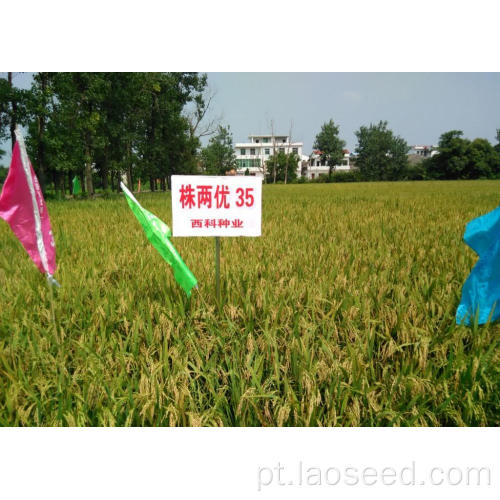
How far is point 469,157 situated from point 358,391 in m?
58.2

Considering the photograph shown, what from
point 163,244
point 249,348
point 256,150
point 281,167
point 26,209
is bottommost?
point 249,348

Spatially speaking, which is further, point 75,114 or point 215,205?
point 75,114

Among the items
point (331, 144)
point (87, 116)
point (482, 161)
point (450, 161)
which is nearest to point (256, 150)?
point (331, 144)

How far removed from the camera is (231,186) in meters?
1.74

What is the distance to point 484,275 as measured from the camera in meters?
1.64

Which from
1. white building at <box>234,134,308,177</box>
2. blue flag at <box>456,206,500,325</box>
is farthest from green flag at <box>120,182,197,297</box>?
white building at <box>234,134,308,177</box>

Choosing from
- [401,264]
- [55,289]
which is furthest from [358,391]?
[55,289]

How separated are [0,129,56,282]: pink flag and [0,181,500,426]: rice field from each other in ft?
1.07

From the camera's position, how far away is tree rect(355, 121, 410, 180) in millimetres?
54562

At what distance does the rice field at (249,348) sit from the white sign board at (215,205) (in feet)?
1.51

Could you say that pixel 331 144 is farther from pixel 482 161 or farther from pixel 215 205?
pixel 215 205

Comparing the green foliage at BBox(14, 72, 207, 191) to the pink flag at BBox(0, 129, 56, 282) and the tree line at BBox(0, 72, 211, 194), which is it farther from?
the pink flag at BBox(0, 129, 56, 282)

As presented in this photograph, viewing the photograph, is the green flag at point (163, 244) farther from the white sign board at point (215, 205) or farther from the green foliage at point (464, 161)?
the green foliage at point (464, 161)

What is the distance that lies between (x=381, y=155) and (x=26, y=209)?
2478 inches
